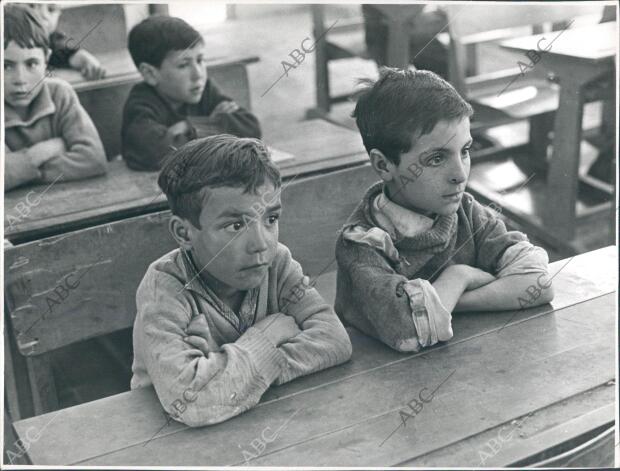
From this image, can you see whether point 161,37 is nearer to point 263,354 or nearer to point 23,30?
point 23,30

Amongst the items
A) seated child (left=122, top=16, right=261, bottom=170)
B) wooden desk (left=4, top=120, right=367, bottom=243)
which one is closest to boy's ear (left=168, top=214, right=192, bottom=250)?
wooden desk (left=4, top=120, right=367, bottom=243)

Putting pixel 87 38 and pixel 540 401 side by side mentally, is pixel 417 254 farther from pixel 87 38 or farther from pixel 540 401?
pixel 87 38

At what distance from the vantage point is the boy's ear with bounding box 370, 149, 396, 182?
6.21 feet

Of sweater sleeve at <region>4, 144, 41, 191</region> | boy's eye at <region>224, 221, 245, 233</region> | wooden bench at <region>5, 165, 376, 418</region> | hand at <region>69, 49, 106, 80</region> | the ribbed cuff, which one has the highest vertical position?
hand at <region>69, 49, 106, 80</region>

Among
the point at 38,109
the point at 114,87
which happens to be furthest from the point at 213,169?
the point at 114,87

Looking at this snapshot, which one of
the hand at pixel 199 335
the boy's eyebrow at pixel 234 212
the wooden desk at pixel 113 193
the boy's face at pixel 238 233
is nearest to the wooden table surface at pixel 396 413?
the hand at pixel 199 335

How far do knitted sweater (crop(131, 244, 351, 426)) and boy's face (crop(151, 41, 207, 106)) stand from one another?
1.49 m

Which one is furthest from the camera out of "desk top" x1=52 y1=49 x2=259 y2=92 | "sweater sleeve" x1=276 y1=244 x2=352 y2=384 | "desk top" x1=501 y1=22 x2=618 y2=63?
"desk top" x1=501 y1=22 x2=618 y2=63

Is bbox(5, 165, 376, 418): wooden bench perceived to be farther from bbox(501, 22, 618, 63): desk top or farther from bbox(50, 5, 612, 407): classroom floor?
bbox(501, 22, 618, 63): desk top

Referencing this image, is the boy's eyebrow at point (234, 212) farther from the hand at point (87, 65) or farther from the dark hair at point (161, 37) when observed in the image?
the hand at point (87, 65)

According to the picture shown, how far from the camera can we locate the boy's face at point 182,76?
308cm

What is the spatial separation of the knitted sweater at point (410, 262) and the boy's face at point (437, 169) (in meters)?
0.06

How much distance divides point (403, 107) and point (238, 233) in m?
0.47

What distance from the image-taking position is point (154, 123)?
10.3 ft
